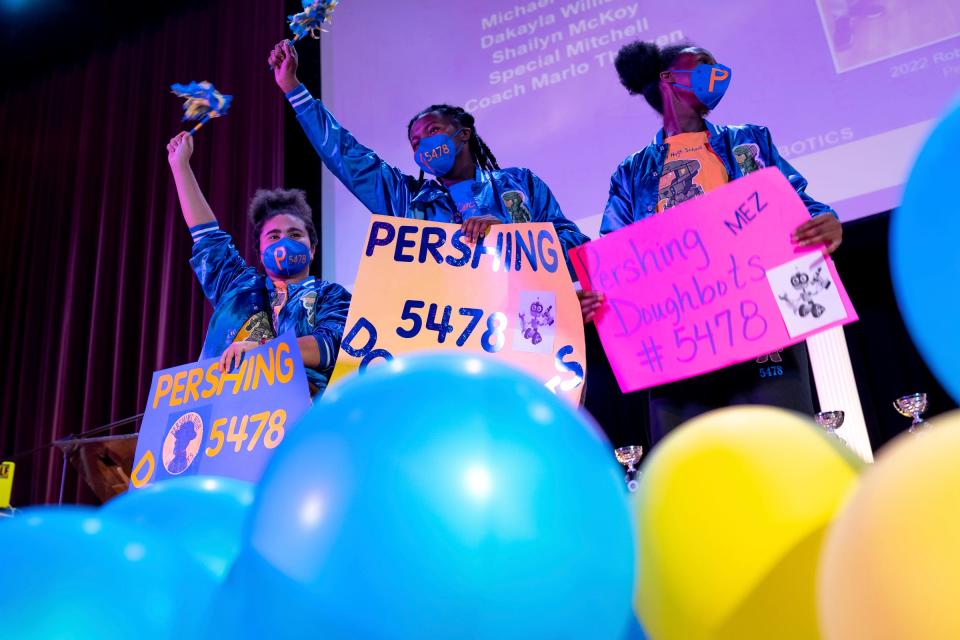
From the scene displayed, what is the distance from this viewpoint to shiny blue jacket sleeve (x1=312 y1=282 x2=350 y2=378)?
2006 millimetres

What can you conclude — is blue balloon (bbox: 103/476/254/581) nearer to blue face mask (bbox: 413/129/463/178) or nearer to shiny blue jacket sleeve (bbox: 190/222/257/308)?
blue face mask (bbox: 413/129/463/178)

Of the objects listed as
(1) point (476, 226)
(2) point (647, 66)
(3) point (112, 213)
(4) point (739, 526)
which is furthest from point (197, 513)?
(3) point (112, 213)

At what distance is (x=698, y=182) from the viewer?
190 centimetres

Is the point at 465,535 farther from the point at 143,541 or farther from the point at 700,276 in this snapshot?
the point at 700,276

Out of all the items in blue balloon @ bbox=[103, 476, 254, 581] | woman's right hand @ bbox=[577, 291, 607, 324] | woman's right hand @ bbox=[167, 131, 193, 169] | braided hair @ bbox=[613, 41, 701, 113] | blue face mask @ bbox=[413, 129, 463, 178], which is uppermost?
woman's right hand @ bbox=[167, 131, 193, 169]

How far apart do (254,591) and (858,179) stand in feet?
9.13

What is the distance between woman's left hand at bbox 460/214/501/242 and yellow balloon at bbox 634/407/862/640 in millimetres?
1009

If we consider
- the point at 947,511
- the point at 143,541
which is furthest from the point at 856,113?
the point at 143,541

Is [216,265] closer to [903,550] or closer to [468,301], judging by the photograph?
[468,301]

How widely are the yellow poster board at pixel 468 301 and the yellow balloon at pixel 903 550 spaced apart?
1057 mm

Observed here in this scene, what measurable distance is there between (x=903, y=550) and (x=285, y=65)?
202 cm

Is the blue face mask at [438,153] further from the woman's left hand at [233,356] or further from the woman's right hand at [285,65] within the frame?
the woman's left hand at [233,356]

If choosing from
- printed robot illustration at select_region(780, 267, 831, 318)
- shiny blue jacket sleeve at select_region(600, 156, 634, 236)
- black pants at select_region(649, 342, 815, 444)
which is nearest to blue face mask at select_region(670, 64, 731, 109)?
shiny blue jacket sleeve at select_region(600, 156, 634, 236)

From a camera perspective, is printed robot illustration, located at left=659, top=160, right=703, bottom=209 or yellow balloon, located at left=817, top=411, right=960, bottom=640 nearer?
yellow balloon, located at left=817, top=411, right=960, bottom=640
